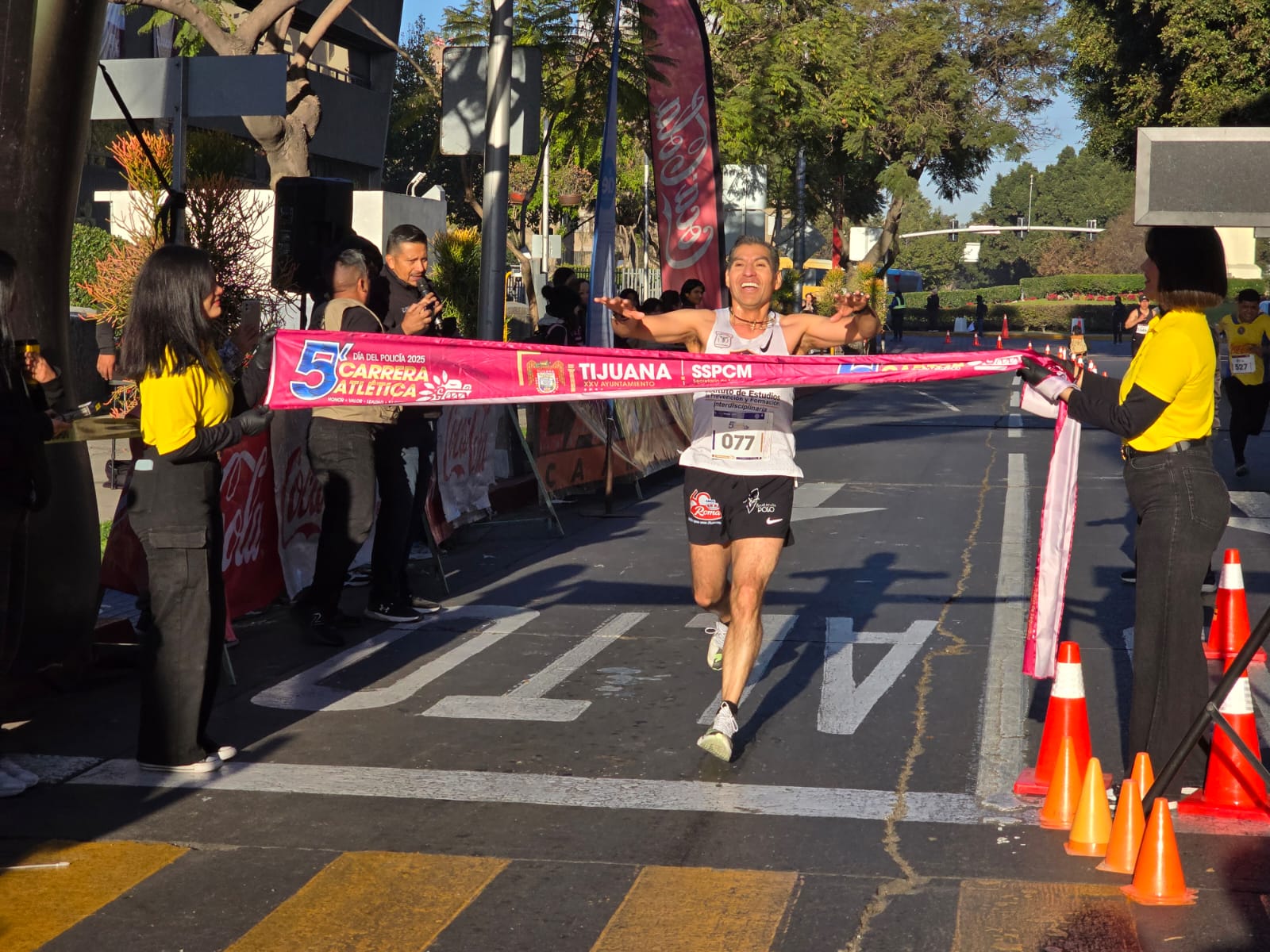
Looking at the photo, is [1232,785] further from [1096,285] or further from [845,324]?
[1096,285]

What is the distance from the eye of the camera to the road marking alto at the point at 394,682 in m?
7.20

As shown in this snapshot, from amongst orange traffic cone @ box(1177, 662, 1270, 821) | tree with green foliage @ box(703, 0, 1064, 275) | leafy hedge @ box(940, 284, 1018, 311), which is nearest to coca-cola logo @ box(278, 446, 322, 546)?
orange traffic cone @ box(1177, 662, 1270, 821)

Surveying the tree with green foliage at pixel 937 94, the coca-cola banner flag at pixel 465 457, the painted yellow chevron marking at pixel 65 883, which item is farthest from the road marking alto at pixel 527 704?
the tree with green foliage at pixel 937 94

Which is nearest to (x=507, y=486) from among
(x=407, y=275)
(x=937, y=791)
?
(x=407, y=275)

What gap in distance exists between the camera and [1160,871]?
183 inches

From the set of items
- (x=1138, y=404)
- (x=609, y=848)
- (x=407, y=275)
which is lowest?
(x=609, y=848)

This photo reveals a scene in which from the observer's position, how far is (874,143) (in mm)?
52469

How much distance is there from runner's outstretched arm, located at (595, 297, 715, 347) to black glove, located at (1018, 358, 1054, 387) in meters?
1.47

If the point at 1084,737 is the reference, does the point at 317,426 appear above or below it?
above

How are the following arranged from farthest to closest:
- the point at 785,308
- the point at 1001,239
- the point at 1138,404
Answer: the point at 1001,239 → the point at 785,308 → the point at 1138,404

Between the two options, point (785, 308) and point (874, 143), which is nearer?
point (785, 308)

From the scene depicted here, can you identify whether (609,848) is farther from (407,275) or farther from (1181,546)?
(407,275)

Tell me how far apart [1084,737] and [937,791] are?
585mm

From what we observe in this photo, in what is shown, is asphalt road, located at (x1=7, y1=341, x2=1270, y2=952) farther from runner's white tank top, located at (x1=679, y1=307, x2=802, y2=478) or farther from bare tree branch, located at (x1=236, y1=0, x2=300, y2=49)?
bare tree branch, located at (x1=236, y1=0, x2=300, y2=49)
